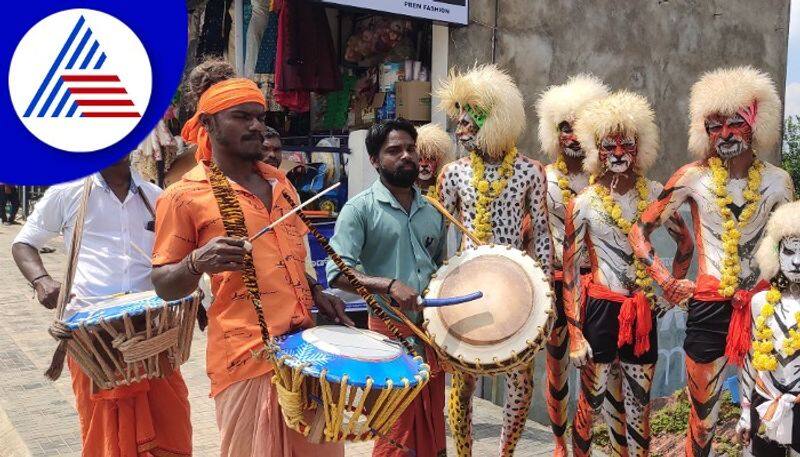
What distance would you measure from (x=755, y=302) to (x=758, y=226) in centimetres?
52

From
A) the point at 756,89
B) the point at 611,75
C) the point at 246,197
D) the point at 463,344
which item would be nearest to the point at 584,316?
the point at 463,344

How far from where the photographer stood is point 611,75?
7.78m

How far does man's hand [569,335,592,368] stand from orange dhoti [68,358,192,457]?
7.25ft

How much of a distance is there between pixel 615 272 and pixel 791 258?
1.00 m

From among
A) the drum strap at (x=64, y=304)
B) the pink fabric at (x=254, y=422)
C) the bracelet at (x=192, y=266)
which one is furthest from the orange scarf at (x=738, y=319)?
the drum strap at (x=64, y=304)

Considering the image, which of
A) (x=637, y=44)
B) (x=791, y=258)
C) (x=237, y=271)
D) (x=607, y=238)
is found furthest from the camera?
(x=637, y=44)

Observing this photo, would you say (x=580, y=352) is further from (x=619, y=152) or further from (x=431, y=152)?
(x=431, y=152)

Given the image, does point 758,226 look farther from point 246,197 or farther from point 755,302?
point 246,197

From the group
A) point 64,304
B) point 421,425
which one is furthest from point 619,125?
point 64,304

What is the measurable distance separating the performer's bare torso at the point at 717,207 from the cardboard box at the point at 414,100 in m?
3.02

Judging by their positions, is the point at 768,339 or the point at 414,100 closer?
the point at 768,339

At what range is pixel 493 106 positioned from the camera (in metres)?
4.40

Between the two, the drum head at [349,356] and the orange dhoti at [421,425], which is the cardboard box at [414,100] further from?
the drum head at [349,356]

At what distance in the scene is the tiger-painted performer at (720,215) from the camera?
398 centimetres
